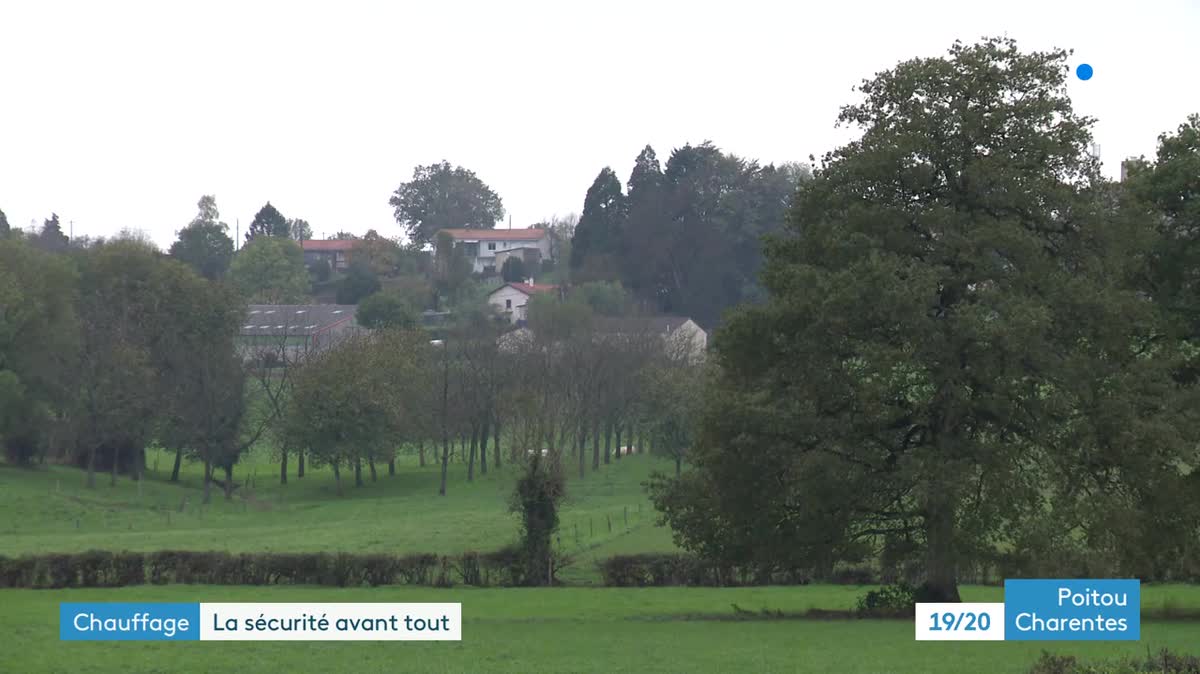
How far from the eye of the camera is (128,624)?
91.9 ft

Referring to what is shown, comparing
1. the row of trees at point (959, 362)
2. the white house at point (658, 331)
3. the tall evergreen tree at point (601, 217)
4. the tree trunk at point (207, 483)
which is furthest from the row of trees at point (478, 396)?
the tall evergreen tree at point (601, 217)

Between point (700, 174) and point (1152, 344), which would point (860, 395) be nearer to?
point (1152, 344)

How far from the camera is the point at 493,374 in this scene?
90750mm

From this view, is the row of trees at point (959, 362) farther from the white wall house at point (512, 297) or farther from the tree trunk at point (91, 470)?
the white wall house at point (512, 297)

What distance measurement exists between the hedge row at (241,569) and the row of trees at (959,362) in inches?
450

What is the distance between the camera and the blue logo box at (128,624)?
27.4 meters

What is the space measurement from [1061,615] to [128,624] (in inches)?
708

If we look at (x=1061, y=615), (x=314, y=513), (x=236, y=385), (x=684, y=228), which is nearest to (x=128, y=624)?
(x=1061, y=615)

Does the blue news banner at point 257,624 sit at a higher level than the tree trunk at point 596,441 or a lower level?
lower

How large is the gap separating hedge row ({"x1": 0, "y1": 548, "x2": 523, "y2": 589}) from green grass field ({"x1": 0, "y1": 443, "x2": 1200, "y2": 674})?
2.87 ft

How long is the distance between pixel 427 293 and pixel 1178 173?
421 ft

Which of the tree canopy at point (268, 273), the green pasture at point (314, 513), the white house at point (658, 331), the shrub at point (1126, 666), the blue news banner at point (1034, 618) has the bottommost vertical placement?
the green pasture at point (314, 513)

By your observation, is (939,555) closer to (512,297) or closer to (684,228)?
(684,228)

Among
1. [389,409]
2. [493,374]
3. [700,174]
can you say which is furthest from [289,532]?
[700,174]
